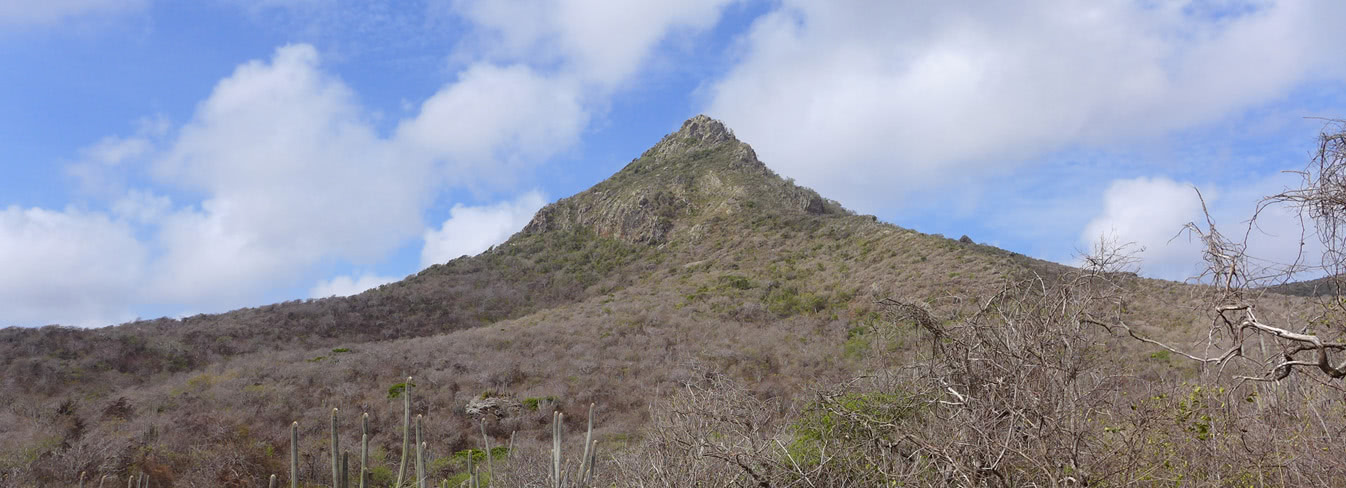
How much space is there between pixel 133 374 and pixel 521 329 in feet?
36.6

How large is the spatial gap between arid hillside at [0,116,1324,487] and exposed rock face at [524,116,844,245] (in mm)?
333

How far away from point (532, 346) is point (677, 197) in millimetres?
24930

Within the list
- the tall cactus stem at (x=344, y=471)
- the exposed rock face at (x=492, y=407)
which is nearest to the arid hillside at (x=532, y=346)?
the exposed rock face at (x=492, y=407)

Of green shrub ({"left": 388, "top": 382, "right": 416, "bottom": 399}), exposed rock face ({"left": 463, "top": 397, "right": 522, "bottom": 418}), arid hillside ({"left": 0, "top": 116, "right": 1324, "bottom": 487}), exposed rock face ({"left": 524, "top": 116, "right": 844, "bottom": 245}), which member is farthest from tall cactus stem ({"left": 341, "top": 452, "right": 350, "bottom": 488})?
exposed rock face ({"left": 524, "top": 116, "right": 844, "bottom": 245})

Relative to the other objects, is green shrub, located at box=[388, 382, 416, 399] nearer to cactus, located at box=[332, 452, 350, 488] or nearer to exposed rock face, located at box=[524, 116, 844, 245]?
cactus, located at box=[332, 452, 350, 488]

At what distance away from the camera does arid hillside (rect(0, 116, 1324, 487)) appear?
11.2m

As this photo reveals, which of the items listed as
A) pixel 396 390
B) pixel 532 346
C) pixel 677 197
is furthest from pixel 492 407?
pixel 677 197

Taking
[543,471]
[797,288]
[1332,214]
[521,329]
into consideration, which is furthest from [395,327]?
[1332,214]

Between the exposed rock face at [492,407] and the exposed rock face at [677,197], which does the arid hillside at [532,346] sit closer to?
the exposed rock face at [492,407]

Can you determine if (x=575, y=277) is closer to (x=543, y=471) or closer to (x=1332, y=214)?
(x=543, y=471)

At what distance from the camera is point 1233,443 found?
560 cm

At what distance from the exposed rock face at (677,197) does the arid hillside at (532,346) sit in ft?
1.09

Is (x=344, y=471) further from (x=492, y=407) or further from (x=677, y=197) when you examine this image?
(x=677, y=197)

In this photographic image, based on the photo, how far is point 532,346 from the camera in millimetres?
22828
